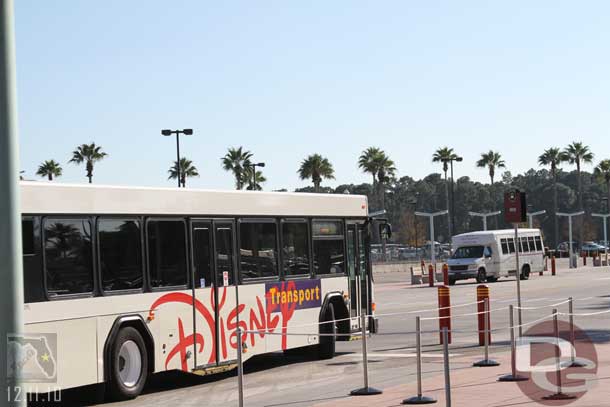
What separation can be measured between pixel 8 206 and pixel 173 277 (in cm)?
987

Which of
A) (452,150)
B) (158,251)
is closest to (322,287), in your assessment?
(158,251)

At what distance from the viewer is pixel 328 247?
834 inches

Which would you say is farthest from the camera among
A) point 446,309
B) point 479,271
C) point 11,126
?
point 479,271

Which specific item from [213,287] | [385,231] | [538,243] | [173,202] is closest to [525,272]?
[538,243]

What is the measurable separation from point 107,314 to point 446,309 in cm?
902

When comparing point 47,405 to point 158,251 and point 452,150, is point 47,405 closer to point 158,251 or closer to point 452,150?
point 158,251

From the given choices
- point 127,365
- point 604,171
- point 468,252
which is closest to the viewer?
point 127,365

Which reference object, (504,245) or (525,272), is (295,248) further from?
(525,272)

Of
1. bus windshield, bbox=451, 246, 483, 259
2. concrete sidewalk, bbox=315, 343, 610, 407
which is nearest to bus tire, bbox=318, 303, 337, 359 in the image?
concrete sidewalk, bbox=315, 343, 610, 407

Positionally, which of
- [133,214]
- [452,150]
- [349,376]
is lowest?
[349,376]

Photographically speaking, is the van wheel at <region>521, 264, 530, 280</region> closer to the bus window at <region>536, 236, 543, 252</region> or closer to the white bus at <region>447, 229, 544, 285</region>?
the white bus at <region>447, 229, 544, 285</region>

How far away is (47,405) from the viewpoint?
15289mm

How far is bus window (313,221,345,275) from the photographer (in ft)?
68.2

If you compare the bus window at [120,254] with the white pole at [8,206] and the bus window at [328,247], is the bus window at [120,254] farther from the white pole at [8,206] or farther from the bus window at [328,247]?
the white pole at [8,206]
